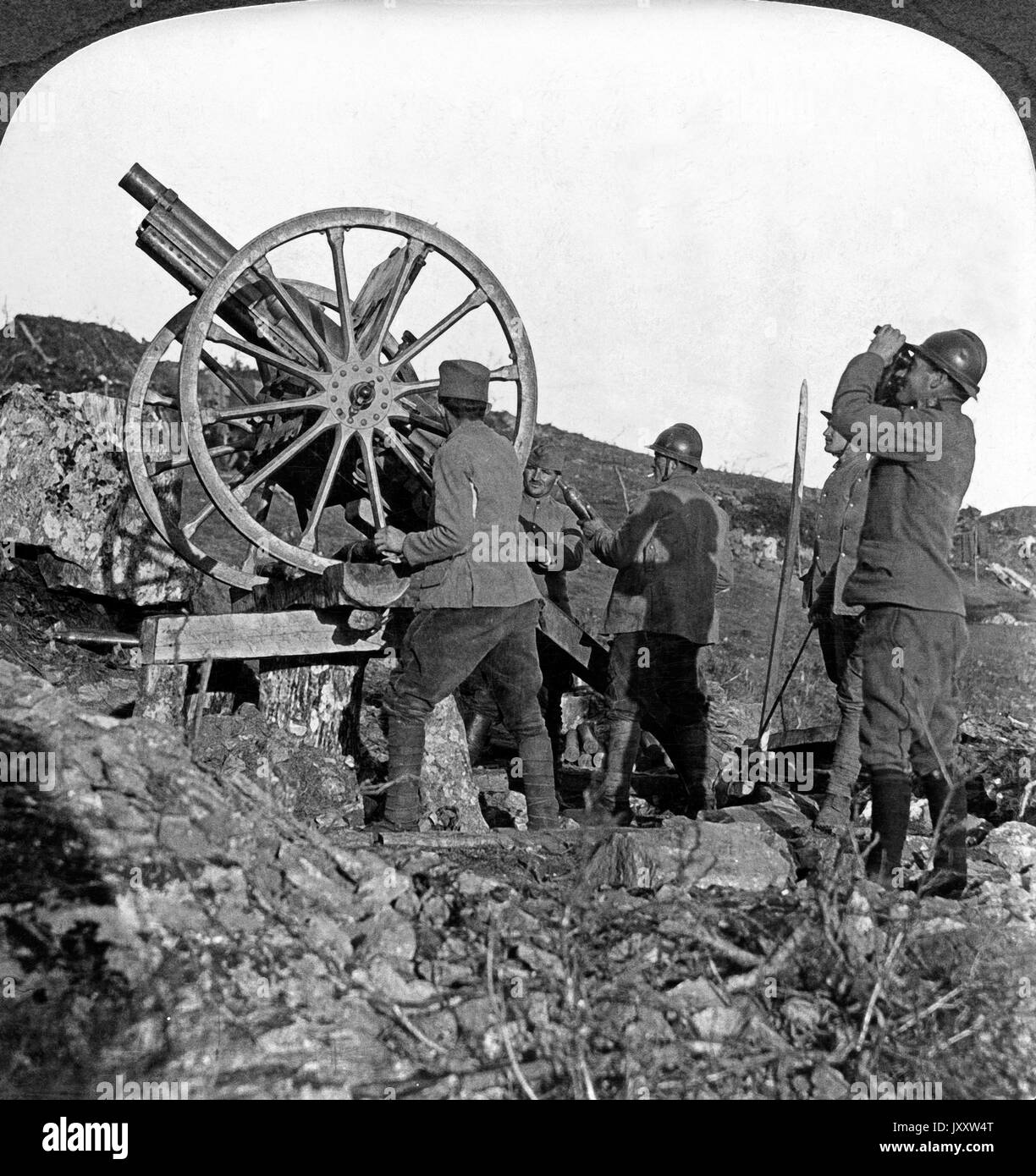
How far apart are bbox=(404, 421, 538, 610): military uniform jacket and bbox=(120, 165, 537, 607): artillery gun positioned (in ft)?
1.36

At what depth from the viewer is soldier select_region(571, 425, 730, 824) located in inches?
262

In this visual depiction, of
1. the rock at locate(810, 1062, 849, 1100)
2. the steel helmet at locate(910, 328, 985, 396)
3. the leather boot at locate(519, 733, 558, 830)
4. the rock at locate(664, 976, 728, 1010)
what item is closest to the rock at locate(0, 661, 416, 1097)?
the rock at locate(664, 976, 728, 1010)

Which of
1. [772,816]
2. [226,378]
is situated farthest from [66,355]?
[772,816]

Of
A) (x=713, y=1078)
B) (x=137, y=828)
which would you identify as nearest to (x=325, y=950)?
(x=137, y=828)

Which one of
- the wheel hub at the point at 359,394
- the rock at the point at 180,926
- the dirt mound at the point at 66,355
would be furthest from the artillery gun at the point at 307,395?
the dirt mound at the point at 66,355

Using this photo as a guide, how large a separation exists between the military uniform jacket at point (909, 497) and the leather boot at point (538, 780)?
1.43 m

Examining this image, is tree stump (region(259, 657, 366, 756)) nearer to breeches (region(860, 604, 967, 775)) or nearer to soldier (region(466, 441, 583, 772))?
soldier (region(466, 441, 583, 772))

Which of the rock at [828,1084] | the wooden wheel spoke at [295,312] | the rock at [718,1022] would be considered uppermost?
the wooden wheel spoke at [295,312]

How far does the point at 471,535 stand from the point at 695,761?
1743mm

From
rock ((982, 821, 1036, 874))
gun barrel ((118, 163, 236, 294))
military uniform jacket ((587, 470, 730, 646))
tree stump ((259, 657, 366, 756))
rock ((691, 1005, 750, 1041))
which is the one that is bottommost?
rock ((691, 1005, 750, 1041))

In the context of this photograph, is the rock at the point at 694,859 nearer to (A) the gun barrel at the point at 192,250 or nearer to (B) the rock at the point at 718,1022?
(B) the rock at the point at 718,1022

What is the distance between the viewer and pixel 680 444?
6789 mm

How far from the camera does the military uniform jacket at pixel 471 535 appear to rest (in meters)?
5.71

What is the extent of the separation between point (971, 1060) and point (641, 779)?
354cm
